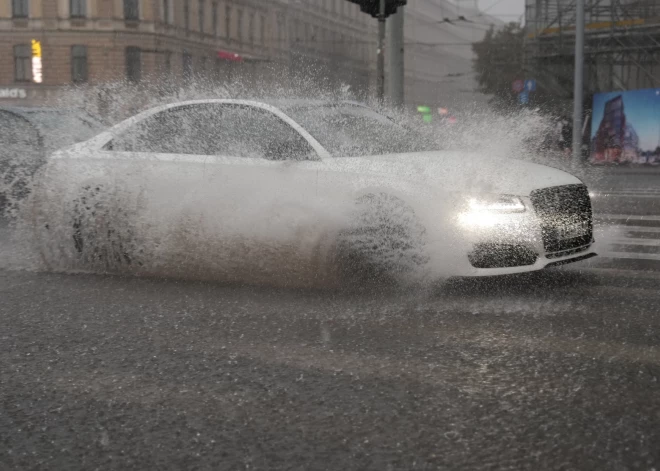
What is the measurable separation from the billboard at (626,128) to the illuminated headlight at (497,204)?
20881 millimetres

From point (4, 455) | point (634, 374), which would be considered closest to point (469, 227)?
point (634, 374)

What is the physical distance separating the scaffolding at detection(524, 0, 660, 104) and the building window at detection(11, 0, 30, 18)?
30.3 m

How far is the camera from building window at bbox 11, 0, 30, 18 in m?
49.4

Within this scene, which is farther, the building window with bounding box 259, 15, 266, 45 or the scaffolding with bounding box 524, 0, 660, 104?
the building window with bounding box 259, 15, 266, 45

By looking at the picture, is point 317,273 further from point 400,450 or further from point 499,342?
point 400,450

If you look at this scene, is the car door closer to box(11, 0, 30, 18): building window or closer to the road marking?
the road marking

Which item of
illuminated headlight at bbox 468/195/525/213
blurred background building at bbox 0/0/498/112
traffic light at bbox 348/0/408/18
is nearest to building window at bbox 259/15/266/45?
blurred background building at bbox 0/0/498/112

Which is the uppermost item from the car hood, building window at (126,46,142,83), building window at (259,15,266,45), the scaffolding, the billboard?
building window at (259,15,266,45)

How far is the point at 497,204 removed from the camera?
18.4 feet

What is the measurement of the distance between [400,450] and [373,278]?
3180 mm

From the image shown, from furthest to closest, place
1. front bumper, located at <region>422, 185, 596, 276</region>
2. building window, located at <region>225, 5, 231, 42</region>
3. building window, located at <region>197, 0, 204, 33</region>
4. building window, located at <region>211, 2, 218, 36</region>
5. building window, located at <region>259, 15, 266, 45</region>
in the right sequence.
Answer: building window, located at <region>259, 15, 266, 45</region> → building window, located at <region>225, 5, 231, 42</region> → building window, located at <region>211, 2, 218, 36</region> → building window, located at <region>197, 0, 204, 33</region> → front bumper, located at <region>422, 185, 596, 276</region>

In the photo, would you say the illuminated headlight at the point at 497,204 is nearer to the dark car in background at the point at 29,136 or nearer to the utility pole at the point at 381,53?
the dark car in background at the point at 29,136

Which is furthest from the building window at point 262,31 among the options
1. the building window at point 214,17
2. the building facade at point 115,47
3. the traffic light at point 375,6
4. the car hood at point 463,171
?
the car hood at point 463,171

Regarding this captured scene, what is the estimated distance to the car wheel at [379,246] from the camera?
19.2 ft
